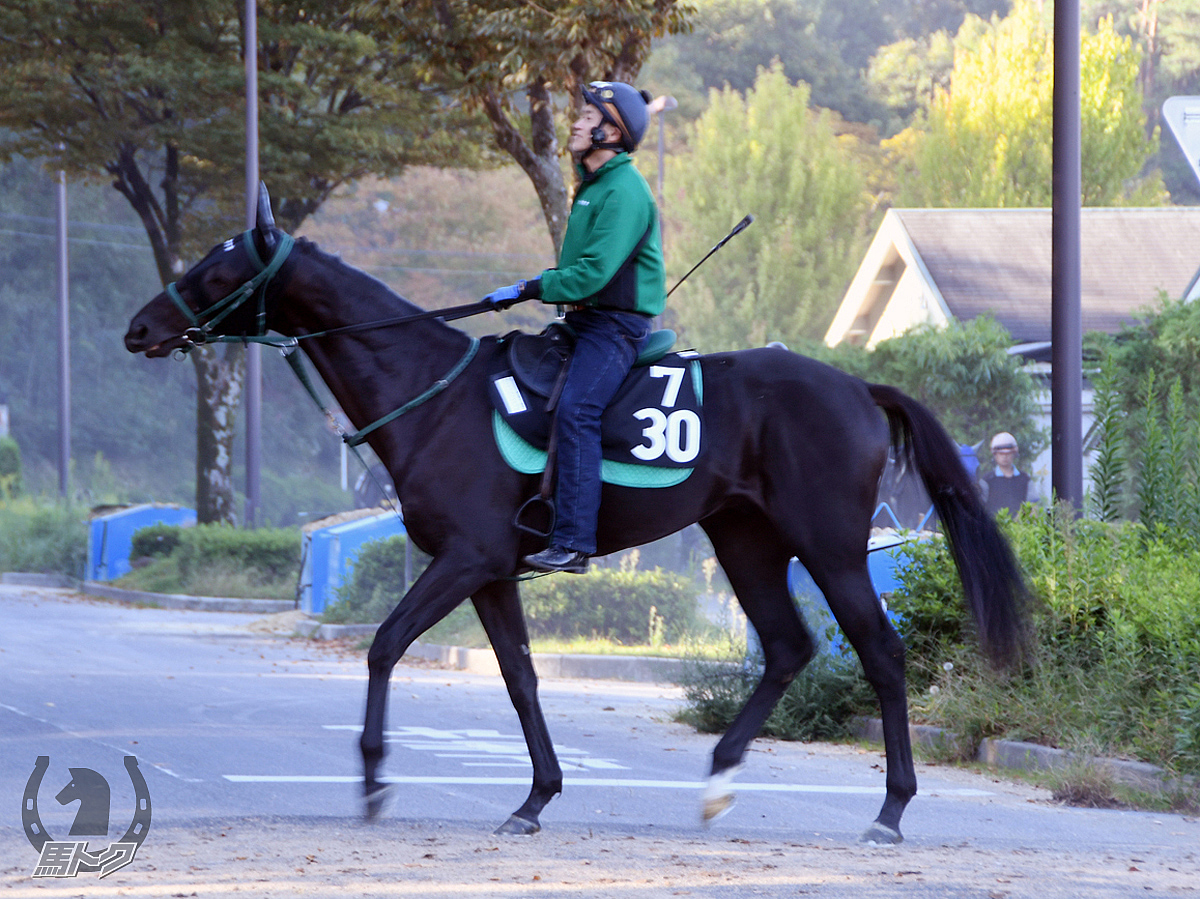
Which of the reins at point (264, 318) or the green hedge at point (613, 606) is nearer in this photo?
the reins at point (264, 318)

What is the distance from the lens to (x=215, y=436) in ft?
83.6

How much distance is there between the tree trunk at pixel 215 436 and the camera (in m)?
25.3

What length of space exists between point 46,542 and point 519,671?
2374cm

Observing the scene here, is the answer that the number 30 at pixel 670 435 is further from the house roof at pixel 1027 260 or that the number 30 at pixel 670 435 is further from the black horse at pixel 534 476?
the house roof at pixel 1027 260

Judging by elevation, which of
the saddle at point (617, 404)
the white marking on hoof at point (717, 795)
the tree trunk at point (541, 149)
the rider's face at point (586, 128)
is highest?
the tree trunk at point (541, 149)

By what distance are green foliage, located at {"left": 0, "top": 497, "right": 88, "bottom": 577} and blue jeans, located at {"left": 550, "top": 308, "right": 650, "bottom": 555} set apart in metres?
22.5

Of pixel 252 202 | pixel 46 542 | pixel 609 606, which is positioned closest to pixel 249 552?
pixel 252 202

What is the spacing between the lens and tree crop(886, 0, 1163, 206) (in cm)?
4397

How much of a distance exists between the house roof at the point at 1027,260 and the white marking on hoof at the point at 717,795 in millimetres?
22350

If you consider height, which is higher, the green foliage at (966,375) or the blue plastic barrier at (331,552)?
the green foliage at (966,375)

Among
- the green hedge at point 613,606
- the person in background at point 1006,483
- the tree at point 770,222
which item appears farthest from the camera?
the tree at point 770,222

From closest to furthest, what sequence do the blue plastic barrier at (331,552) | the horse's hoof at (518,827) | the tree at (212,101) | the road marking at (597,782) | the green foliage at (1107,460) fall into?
the horse's hoof at (518,827)
the road marking at (597,782)
the green foliage at (1107,460)
the blue plastic barrier at (331,552)
the tree at (212,101)

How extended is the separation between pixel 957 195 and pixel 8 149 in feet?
99.6

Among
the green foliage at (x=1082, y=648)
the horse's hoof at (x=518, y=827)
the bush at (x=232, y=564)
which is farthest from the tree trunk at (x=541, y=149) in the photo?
the horse's hoof at (x=518, y=827)
